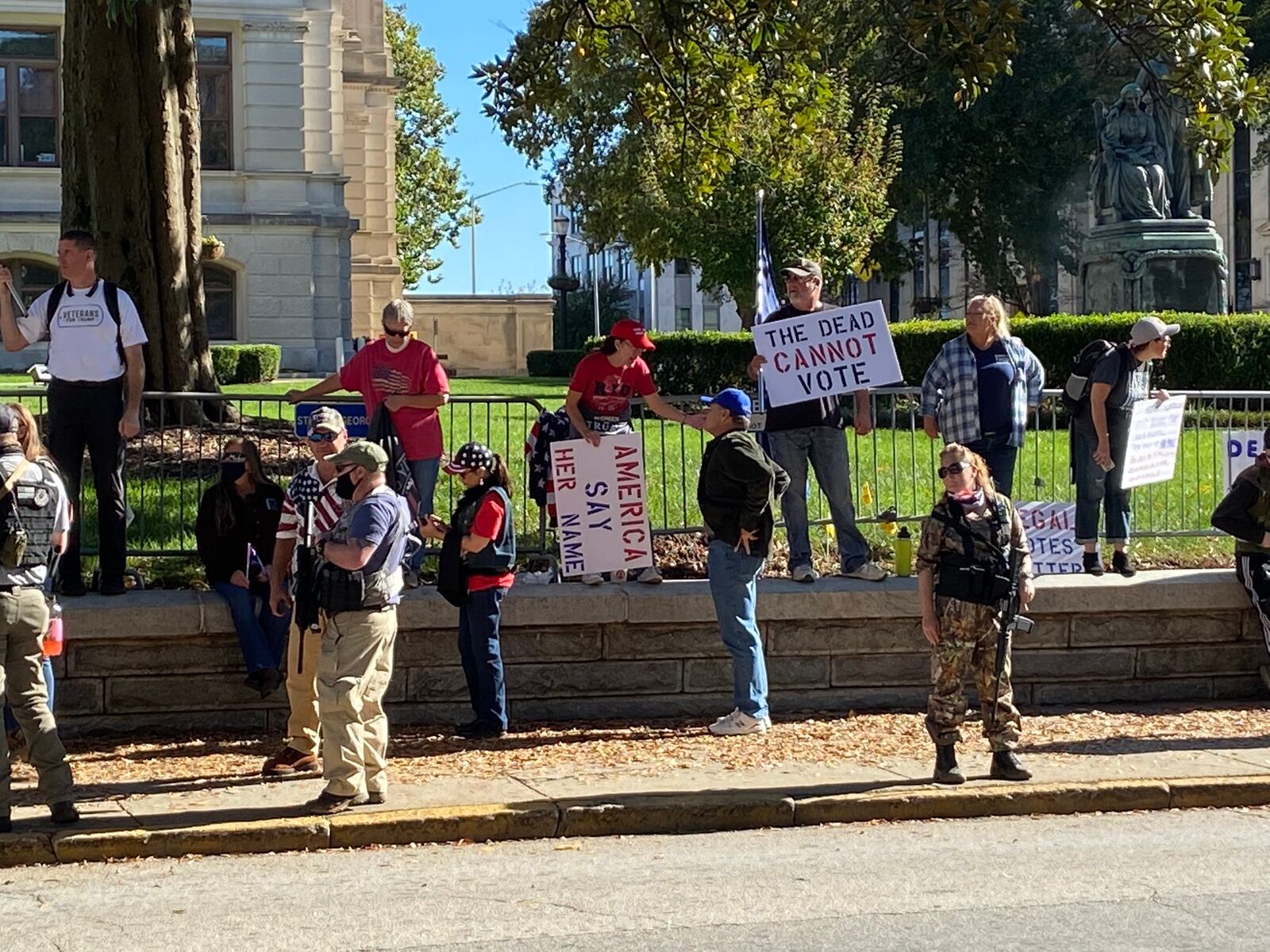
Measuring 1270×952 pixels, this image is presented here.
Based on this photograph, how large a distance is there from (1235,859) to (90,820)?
504 cm

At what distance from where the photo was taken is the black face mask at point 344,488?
874 centimetres

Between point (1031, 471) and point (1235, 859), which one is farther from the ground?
point (1031, 471)

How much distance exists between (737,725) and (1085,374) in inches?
134

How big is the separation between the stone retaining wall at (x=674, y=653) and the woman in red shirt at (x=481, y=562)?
52 cm

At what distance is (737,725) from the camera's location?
34.1 ft

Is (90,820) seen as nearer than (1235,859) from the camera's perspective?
No

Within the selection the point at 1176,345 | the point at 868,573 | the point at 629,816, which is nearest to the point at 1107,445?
the point at 868,573

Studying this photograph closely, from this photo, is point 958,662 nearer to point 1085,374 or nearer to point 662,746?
point 662,746

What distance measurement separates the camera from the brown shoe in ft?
30.3

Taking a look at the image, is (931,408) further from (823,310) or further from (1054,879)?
(1054,879)

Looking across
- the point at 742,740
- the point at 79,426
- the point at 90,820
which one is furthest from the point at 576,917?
the point at 79,426

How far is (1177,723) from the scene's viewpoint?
11078 millimetres

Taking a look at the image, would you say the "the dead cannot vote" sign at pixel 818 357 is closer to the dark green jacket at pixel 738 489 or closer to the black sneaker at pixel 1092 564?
the dark green jacket at pixel 738 489

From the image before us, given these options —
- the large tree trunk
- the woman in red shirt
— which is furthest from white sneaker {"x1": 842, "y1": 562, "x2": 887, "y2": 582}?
the large tree trunk
